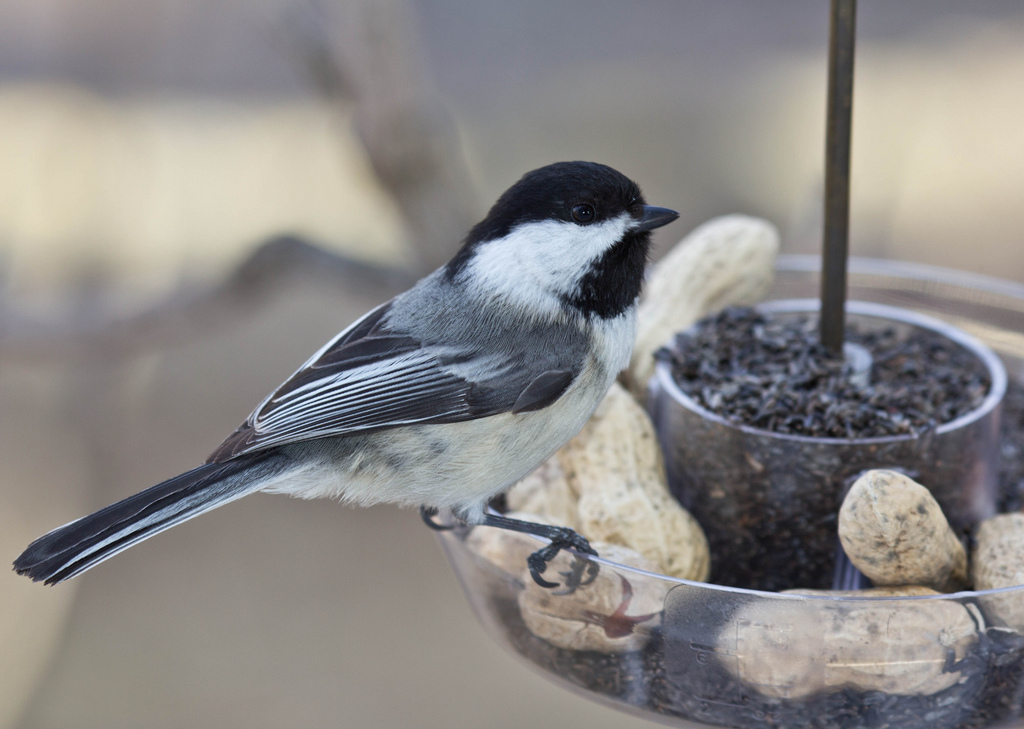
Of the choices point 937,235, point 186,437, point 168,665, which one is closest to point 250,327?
point 186,437

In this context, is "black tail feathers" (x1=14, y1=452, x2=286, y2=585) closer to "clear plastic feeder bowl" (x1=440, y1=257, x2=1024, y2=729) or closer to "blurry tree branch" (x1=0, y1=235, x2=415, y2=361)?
"clear plastic feeder bowl" (x1=440, y1=257, x2=1024, y2=729)

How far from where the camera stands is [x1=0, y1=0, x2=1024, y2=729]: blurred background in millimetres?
2133

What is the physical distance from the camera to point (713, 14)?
Result: 3771 millimetres

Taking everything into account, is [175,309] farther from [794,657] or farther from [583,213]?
[794,657]

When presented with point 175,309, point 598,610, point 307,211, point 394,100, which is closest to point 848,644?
point 598,610

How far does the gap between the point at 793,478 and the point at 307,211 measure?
2406 millimetres

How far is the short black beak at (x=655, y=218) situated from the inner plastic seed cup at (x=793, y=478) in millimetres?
220

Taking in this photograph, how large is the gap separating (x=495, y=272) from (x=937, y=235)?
2424 millimetres

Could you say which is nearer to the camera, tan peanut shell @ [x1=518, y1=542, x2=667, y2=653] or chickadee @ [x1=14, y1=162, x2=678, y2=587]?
tan peanut shell @ [x1=518, y1=542, x2=667, y2=653]

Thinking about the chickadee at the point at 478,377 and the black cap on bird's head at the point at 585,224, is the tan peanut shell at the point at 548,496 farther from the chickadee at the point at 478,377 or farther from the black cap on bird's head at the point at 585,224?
the black cap on bird's head at the point at 585,224

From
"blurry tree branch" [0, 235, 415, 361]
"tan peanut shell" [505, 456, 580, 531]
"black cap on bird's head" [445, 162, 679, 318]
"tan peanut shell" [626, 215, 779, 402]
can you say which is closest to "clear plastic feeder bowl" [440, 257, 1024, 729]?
"tan peanut shell" [505, 456, 580, 531]

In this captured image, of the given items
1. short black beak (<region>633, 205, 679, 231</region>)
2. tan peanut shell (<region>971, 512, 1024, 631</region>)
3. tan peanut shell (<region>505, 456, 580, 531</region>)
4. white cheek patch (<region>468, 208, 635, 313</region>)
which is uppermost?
short black beak (<region>633, 205, 679, 231</region>)

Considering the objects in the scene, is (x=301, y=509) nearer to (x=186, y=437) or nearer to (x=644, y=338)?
(x=186, y=437)

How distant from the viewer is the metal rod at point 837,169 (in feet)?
3.54
